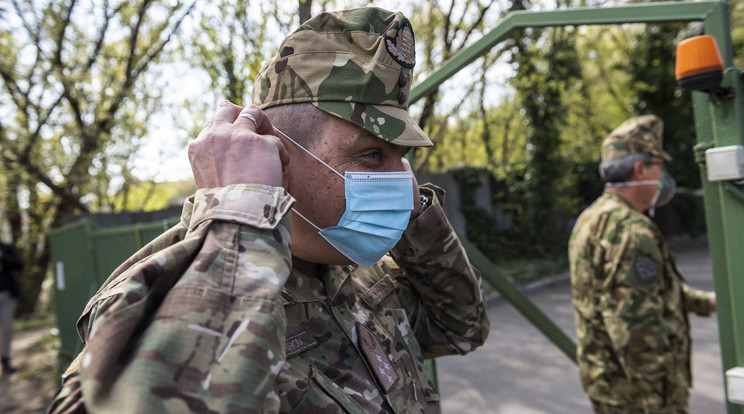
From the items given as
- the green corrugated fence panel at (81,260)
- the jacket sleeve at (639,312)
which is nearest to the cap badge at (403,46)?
the jacket sleeve at (639,312)

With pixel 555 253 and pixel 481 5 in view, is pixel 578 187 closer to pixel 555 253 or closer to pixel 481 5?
pixel 555 253

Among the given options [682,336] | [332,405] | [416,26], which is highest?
[416,26]

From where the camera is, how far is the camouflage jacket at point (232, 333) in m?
0.73

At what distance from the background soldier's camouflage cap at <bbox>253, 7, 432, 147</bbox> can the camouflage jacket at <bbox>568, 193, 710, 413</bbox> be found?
179 cm

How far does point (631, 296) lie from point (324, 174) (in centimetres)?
199

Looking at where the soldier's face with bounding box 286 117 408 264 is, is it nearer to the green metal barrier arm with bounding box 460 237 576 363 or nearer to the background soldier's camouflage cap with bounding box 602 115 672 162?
the green metal barrier arm with bounding box 460 237 576 363

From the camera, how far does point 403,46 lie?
1.32 metres

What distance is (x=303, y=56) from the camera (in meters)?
1.23

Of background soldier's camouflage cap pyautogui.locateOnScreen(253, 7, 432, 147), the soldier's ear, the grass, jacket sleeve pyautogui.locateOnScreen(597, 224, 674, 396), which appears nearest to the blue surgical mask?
background soldier's camouflage cap pyautogui.locateOnScreen(253, 7, 432, 147)

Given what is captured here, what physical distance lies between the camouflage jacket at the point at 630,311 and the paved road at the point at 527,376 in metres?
1.80

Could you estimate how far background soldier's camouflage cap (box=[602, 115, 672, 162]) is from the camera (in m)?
3.02

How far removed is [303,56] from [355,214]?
1.32 ft

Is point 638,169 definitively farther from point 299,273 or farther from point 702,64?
point 299,273

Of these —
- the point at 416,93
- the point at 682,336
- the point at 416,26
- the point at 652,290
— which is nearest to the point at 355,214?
the point at 416,93
